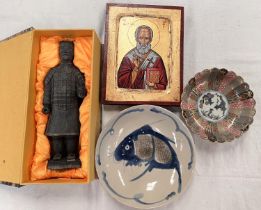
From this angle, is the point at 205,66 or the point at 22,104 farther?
the point at 205,66

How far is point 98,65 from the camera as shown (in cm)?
78

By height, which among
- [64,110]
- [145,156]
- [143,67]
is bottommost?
[145,156]

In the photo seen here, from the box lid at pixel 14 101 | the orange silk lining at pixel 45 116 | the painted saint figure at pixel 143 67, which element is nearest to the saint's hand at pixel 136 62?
the painted saint figure at pixel 143 67

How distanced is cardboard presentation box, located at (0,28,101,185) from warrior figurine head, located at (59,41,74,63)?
0.10 feet

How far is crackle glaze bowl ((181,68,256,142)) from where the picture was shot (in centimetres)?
75

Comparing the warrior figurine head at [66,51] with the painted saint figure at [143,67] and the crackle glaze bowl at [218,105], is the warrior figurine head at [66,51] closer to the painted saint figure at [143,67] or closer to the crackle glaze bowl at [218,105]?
the painted saint figure at [143,67]

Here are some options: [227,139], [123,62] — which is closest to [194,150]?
[227,139]

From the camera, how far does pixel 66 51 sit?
0.75 metres

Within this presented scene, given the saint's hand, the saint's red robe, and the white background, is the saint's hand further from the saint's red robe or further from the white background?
the white background

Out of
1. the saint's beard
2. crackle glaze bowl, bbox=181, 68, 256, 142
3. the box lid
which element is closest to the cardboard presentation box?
the box lid

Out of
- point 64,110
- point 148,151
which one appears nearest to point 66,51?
point 64,110

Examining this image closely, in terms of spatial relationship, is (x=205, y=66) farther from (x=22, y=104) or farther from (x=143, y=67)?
(x=22, y=104)

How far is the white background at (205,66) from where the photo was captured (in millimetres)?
775

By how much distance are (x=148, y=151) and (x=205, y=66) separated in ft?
0.89
